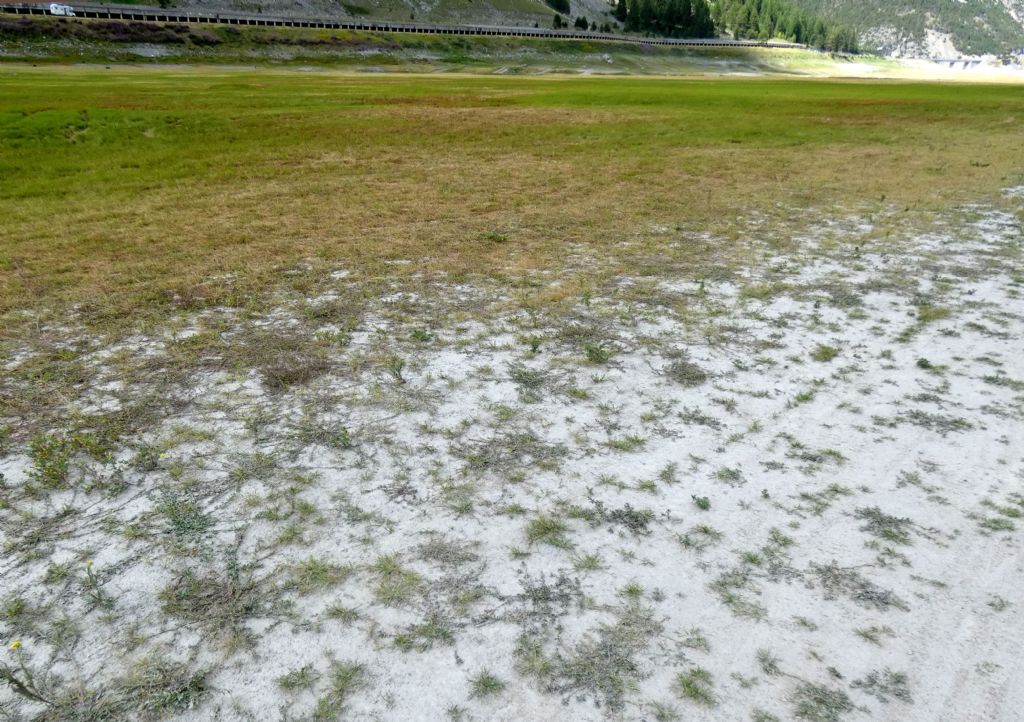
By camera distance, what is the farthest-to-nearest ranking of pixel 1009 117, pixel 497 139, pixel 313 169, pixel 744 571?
pixel 1009 117, pixel 497 139, pixel 313 169, pixel 744 571

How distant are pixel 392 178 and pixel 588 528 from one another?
65.1 ft

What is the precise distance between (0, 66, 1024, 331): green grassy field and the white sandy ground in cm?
505

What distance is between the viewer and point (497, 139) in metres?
32.0

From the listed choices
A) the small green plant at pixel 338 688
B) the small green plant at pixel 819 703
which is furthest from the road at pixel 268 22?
the small green plant at pixel 819 703

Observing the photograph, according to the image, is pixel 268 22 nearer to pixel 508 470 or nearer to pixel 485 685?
pixel 508 470

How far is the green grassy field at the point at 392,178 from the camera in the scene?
45.5 ft

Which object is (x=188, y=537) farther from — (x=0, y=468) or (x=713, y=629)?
(x=713, y=629)

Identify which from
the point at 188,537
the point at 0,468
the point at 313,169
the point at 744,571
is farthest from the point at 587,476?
the point at 313,169

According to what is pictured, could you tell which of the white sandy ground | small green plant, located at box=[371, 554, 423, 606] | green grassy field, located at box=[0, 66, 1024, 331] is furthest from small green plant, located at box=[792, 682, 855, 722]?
green grassy field, located at box=[0, 66, 1024, 331]

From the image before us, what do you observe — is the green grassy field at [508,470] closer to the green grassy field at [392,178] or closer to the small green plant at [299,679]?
the small green plant at [299,679]

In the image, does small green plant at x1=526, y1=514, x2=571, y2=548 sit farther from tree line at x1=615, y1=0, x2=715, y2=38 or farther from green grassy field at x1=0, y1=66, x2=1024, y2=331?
tree line at x1=615, y1=0, x2=715, y2=38

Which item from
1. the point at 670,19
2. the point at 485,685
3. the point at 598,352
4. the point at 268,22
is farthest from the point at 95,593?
the point at 670,19

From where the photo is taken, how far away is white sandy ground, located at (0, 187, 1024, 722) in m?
4.40

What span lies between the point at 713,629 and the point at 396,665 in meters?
2.53
